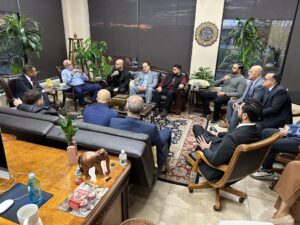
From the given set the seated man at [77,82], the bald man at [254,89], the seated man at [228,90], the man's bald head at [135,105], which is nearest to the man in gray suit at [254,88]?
the bald man at [254,89]

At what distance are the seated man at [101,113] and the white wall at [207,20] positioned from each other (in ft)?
10.6

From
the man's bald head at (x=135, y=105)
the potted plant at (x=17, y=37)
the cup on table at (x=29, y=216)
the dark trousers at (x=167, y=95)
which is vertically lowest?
the dark trousers at (x=167, y=95)

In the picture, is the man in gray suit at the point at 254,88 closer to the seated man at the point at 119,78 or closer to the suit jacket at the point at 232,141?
the suit jacket at the point at 232,141

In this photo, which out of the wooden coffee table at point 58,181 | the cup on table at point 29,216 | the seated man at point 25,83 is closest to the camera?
the cup on table at point 29,216

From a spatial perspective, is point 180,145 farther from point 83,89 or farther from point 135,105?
point 83,89

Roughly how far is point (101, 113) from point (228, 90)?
2868mm

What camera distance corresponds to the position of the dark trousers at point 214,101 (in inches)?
160

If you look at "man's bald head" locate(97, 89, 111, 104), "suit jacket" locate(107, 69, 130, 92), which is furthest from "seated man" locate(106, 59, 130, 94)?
"man's bald head" locate(97, 89, 111, 104)

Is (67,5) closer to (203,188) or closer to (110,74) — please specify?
(110,74)

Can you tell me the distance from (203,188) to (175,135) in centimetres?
142

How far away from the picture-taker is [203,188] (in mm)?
2188

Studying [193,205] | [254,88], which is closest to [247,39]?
[254,88]

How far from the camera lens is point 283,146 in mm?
2279

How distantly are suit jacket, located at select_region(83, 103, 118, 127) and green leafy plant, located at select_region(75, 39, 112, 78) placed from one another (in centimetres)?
299
